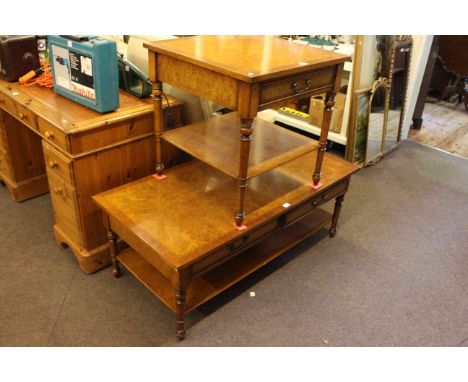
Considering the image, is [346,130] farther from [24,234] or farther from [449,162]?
[24,234]

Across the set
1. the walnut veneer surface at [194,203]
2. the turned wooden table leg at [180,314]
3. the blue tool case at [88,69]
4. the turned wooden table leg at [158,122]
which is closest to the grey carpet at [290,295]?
the turned wooden table leg at [180,314]

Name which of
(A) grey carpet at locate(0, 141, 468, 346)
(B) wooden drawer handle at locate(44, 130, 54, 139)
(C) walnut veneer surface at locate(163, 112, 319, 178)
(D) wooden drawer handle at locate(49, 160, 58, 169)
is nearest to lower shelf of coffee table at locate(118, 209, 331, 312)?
(A) grey carpet at locate(0, 141, 468, 346)

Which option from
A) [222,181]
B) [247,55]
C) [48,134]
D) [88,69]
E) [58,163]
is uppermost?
[247,55]

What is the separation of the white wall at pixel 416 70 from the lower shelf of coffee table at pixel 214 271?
1.97m

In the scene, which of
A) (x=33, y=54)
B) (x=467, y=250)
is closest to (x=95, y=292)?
(x=33, y=54)

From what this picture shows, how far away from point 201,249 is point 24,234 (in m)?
1.24

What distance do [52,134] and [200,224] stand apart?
75 cm

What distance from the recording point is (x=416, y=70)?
339cm

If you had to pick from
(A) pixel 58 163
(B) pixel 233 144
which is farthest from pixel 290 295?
(A) pixel 58 163

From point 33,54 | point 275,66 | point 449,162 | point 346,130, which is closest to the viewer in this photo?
point 275,66

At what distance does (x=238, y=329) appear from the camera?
1.78m

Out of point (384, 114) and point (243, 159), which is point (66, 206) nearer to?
point (243, 159)

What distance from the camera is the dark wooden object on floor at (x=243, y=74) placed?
1.45 metres

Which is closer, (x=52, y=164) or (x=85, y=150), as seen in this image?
(x=85, y=150)
